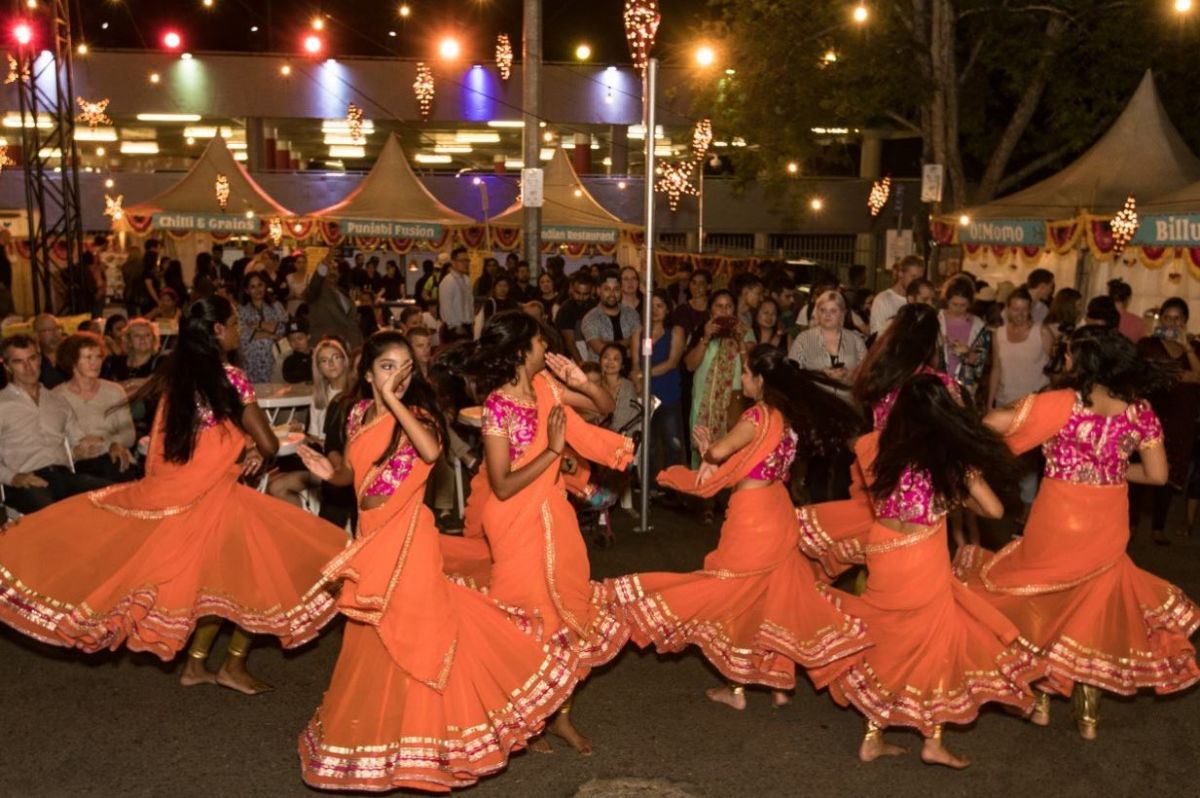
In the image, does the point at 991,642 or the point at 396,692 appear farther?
the point at 991,642

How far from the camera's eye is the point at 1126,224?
14648mm

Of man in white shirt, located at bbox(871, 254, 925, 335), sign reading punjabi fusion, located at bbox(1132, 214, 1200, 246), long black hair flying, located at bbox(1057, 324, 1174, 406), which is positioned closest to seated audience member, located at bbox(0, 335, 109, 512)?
man in white shirt, located at bbox(871, 254, 925, 335)

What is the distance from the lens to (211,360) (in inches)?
225

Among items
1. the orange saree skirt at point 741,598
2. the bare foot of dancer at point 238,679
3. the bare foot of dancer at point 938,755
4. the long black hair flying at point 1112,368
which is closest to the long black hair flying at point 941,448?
the long black hair flying at point 1112,368

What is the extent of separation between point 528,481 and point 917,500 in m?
1.55

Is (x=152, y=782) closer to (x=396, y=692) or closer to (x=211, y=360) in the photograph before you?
(x=396, y=692)

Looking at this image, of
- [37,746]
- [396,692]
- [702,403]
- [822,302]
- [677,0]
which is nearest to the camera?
[396,692]

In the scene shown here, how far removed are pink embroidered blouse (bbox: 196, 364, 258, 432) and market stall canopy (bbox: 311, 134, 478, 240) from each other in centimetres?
1480

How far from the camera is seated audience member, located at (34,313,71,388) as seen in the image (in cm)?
884

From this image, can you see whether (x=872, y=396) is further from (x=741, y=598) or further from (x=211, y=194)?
(x=211, y=194)

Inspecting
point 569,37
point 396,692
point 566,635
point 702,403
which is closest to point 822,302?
point 702,403

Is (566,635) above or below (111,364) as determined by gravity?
below

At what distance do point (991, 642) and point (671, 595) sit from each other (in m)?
1.38

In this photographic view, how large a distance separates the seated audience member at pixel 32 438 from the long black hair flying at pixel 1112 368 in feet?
18.4
